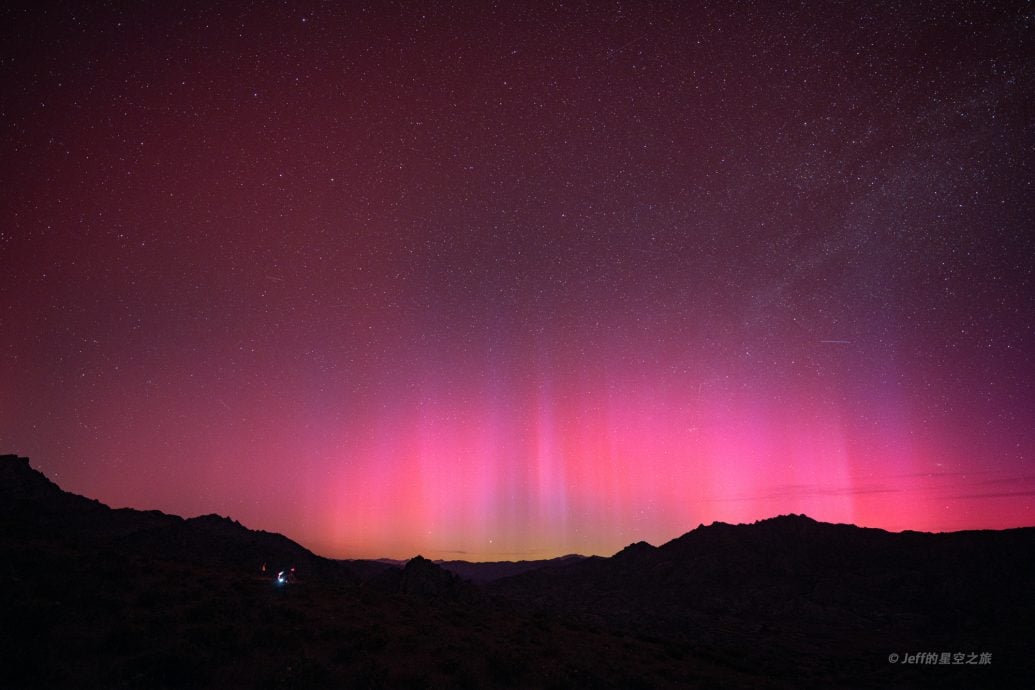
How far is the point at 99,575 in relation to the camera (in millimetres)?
19500

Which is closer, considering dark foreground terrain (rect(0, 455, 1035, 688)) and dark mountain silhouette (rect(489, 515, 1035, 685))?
dark foreground terrain (rect(0, 455, 1035, 688))

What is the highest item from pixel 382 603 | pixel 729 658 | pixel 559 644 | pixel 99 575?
pixel 99 575

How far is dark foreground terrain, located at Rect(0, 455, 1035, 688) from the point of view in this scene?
1404cm

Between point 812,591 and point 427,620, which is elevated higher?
point 427,620

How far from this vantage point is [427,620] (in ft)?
81.6

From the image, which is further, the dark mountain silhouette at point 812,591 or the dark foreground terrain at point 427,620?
the dark mountain silhouette at point 812,591

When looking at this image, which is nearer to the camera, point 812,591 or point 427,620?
point 427,620

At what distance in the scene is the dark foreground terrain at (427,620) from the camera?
14.0m

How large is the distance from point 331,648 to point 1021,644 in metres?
78.0

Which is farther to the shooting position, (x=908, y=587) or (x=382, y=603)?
(x=908, y=587)

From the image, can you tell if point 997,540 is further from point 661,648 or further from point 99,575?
point 99,575

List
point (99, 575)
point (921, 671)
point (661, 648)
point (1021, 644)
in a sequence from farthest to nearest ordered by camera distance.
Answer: point (1021, 644)
point (921, 671)
point (661, 648)
point (99, 575)

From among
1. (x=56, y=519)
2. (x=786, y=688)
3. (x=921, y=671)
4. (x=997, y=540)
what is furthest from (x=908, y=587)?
(x=56, y=519)

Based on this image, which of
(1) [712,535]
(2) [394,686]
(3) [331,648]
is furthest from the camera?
(1) [712,535]
